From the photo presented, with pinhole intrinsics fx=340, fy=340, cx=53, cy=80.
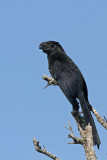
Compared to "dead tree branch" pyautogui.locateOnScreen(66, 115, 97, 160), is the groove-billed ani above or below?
above

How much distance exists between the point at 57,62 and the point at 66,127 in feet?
11.2

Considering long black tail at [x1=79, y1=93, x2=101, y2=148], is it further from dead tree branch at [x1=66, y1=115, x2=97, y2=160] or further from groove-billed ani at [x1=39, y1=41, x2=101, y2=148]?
dead tree branch at [x1=66, y1=115, x2=97, y2=160]

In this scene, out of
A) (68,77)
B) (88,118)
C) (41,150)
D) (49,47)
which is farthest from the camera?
(49,47)

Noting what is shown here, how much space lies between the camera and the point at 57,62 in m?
8.88

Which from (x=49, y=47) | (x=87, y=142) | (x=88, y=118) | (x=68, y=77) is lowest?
(x=87, y=142)

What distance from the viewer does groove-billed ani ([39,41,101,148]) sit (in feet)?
24.2

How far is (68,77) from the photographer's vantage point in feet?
26.7

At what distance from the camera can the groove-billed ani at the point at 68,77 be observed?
737cm

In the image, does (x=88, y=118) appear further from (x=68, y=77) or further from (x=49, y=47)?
(x=49, y=47)

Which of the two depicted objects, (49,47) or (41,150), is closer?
(41,150)

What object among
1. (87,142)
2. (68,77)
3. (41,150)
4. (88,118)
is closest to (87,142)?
(87,142)

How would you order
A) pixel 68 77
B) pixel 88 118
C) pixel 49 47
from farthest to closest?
pixel 49 47 < pixel 68 77 < pixel 88 118

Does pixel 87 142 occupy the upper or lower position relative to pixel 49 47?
lower

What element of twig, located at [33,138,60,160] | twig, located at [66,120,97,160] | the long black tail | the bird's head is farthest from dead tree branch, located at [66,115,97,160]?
the bird's head
